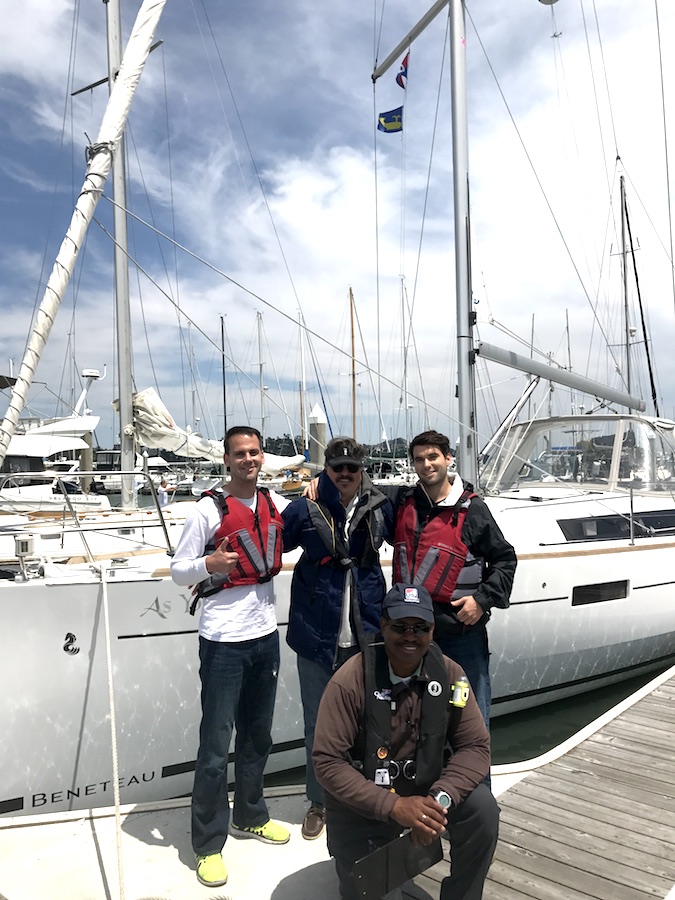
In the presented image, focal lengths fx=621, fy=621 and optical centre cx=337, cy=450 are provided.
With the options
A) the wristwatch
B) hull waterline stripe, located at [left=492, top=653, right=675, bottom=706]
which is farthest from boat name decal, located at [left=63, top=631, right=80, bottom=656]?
hull waterline stripe, located at [left=492, top=653, right=675, bottom=706]

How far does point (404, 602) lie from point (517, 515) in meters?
4.23

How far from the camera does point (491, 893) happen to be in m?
2.50

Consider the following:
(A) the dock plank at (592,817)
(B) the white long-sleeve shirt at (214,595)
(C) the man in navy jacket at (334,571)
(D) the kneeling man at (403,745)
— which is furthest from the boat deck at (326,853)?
(B) the white long-sleeve shirt at (214,595)

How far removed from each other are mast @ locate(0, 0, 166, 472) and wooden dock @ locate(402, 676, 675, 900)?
3851mm

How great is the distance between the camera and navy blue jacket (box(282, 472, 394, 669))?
9.00 feet

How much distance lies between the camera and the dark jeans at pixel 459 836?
6.72 ft

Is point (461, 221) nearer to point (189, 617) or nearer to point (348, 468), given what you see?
point (348, 468)

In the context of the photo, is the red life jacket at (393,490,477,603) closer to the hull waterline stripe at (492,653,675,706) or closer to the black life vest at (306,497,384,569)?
the black life vest at (306,497,384,569)

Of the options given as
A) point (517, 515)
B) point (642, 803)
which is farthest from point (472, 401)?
point (642, 803)

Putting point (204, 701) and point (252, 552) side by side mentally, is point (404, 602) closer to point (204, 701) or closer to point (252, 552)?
point (252, 552)

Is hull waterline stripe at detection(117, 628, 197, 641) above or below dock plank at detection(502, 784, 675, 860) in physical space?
above

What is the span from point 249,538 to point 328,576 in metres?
0.39

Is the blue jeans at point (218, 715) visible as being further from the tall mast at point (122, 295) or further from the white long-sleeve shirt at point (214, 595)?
the tall mast at point (122, 295)

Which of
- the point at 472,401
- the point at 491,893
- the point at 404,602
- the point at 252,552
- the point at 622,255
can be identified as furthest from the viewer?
the point at 622,255
